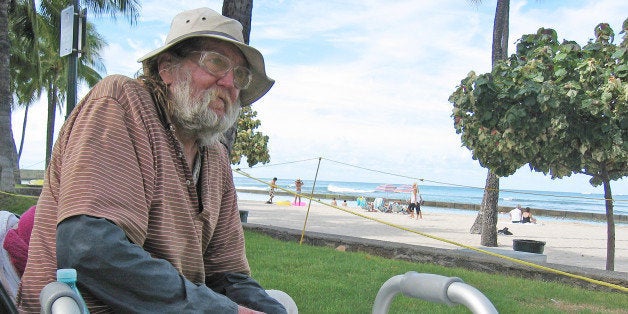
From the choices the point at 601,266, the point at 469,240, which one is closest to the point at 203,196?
the point at 601,266

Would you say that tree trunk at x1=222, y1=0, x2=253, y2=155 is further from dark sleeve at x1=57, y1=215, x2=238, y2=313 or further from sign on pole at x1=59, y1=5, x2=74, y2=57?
dark sleeve at x1=57, y1=215, x2=238, y2=313

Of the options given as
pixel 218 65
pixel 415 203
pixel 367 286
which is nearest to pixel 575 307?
pixel 367 286

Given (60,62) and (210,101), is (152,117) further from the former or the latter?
(60,62)

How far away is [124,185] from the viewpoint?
176cm

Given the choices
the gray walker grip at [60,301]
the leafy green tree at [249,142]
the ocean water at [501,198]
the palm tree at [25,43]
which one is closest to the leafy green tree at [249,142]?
the leafy green tree at [249,142]

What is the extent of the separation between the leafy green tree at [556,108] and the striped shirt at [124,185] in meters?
6.48

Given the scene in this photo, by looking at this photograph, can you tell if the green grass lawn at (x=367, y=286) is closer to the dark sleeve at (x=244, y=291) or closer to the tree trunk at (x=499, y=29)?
the dark sleeve at (x=244, y=291)

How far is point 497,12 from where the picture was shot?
12539 millimetres

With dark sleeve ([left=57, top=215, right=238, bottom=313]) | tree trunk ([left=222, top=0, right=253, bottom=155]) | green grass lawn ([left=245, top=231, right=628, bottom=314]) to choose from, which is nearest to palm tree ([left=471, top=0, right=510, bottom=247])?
green grass lawn ([left=245, top=231, right=628, bottom=314])

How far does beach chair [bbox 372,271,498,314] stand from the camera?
3.98 feet

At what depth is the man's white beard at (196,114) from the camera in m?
2.08

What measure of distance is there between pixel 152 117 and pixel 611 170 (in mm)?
7966

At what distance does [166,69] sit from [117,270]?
778 millimetres

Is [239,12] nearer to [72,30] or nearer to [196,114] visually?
[72,30]
